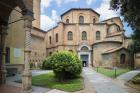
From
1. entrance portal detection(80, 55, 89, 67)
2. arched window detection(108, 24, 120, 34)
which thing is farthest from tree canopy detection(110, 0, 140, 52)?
arched window detection(108, 24, 120, 34)

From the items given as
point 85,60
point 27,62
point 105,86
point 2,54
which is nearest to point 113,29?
point 85,60

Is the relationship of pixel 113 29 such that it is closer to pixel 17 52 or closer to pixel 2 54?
pixel 17 52

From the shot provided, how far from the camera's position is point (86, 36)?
→ 65.8 metres

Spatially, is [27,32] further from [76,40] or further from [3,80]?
[76,40]

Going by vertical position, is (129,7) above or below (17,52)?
above

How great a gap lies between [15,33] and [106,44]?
32.3m

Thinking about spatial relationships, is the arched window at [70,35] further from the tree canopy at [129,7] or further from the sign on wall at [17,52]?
the tree canopy at [129,7]

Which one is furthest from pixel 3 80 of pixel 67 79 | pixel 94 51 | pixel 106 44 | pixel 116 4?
pixel 94 51

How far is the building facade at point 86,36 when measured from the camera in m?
59.4

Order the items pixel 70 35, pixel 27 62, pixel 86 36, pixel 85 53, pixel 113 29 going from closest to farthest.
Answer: pixel 27 62 < pixel 85 53 < pixel 86 36 < pixel 113 29 < pixel 70 35

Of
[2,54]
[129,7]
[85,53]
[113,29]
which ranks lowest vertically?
[2,54]

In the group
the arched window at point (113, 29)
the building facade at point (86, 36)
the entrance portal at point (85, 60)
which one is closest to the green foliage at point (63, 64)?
the building facade at point (86, 36)

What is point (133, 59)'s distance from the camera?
53.4m

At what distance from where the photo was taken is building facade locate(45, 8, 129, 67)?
5938 cm
